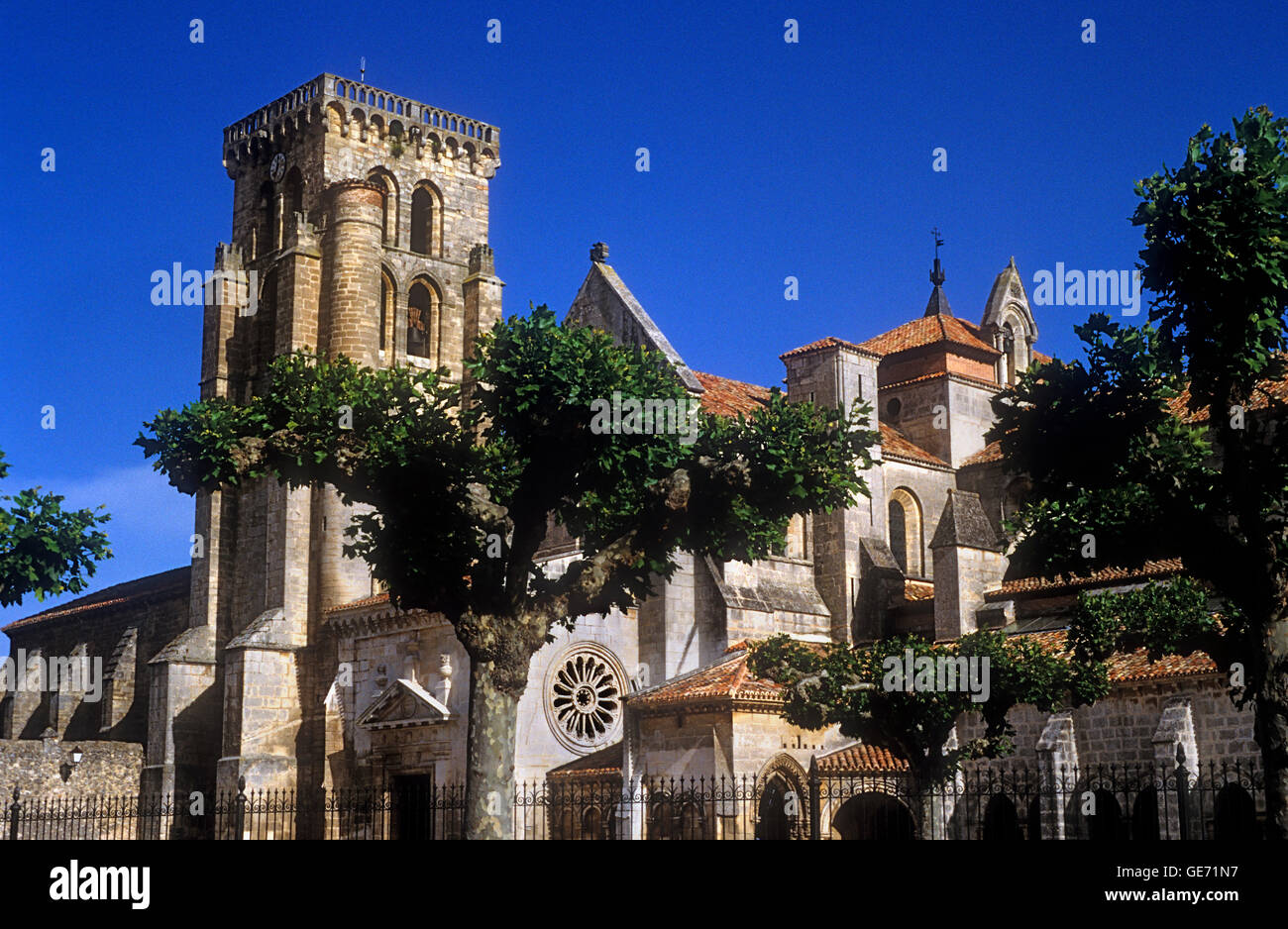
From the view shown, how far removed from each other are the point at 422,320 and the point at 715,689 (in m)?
21.1

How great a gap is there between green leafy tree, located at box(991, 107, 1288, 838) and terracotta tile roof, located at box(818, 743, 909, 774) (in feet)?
31.7

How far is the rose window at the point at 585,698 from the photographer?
3148cm

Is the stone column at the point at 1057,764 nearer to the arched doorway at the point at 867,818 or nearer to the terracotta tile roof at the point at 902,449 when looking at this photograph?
the arched doorway at the point at 867,818

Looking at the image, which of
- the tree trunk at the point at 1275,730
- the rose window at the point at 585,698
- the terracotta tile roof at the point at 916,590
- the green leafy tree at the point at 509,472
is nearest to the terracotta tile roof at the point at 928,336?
the terracotta tile roof at the point at 916,590

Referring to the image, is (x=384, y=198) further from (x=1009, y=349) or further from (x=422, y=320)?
(x=1009, y=349)

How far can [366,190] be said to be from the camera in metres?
41.7

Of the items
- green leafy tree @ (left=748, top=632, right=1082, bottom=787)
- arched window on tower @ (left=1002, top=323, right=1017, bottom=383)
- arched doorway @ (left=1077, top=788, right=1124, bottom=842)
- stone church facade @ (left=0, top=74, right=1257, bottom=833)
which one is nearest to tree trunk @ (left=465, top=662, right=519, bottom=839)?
green leafy tree @ (left=748, top=632, right=1082, bottom=787)

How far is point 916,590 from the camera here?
36.1m

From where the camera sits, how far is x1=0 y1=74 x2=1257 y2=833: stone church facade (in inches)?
1093

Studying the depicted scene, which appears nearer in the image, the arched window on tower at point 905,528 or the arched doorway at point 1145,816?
the arched doorway at point 1145,816

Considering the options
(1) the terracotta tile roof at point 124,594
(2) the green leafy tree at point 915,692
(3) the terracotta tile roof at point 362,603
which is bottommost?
(2) the green leafy tree at point 915,692

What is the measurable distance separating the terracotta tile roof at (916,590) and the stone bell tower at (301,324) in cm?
1198

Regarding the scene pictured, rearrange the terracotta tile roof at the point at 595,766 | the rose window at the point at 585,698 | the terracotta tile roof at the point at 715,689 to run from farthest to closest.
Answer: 1. the rose window at the point at 585,698
2. the terracotta tile roof at the point at 595,766
3. the terracotta tile roof at the point at 715,689

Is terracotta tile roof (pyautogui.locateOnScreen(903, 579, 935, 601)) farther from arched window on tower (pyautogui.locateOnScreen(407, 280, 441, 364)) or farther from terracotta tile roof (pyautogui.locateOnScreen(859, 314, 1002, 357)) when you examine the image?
arched window on tower (pyautogui.locateOnScreen(407, 280, 441, 364))
